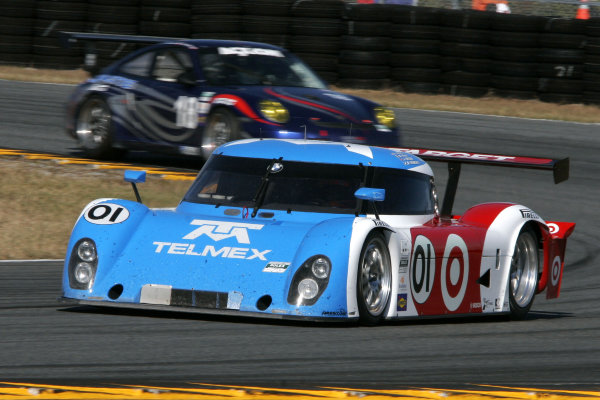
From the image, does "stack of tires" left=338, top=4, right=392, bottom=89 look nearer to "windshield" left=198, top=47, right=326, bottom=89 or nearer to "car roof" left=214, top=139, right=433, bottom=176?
"windshield" left=198, top=47, right=326, bottom=89

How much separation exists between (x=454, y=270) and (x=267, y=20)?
13.3 meters

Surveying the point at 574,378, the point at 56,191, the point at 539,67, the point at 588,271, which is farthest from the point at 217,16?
the point at 574,378

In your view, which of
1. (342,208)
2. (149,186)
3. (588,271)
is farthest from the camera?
(149,186)

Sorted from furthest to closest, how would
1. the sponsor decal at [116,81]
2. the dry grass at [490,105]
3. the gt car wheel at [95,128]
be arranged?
the dry grass at [490,105], the gt car wheel at [95,128], the sponsor decal at [116,81]

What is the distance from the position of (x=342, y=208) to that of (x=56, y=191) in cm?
536

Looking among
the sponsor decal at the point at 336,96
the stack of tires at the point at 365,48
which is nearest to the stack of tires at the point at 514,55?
the stack of tires at the point at 365,48

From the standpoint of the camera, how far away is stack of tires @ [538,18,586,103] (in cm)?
1895

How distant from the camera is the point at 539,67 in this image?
19.3 metres

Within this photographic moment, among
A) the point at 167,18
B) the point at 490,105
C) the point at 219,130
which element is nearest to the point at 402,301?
the point at 219,130

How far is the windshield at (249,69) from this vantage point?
13.0 m

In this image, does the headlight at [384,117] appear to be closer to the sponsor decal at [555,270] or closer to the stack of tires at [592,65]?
the sponsor decal at [555,270]

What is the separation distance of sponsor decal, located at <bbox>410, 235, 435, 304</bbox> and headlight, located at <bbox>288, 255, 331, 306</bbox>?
70 centimetres

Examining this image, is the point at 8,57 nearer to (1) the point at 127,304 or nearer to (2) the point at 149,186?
(2) the point at 149,186

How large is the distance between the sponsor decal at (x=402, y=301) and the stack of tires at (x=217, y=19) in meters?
13.8
